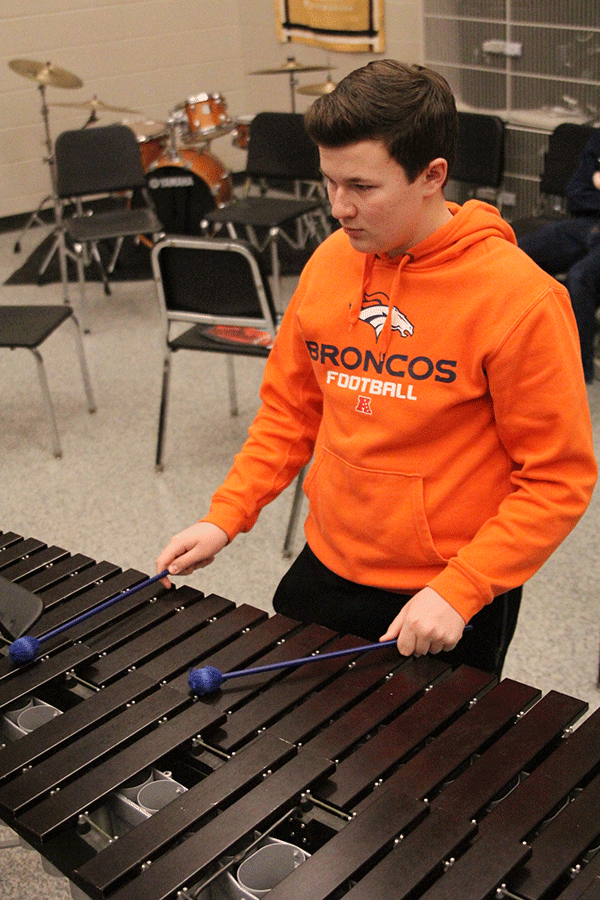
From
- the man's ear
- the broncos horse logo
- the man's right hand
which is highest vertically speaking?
the man's ear

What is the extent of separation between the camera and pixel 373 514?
5.44 ft

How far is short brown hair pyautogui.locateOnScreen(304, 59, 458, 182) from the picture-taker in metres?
1.35

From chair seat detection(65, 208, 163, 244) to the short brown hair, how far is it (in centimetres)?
386

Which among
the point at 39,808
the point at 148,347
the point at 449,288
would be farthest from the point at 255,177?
the point at 39,808

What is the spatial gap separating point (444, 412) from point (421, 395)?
0.04 m

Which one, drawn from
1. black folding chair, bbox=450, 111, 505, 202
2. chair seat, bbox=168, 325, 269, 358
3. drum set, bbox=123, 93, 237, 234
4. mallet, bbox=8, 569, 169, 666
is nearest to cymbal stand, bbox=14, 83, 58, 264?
drum set, bbox=123, 93, 237, 234

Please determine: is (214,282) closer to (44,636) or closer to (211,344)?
(211,344)

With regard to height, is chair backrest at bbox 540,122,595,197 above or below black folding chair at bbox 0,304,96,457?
above

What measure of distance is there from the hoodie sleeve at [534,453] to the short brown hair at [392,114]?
11.3 inches

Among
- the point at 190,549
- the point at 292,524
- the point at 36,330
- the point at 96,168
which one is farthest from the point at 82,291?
the point at 190,549

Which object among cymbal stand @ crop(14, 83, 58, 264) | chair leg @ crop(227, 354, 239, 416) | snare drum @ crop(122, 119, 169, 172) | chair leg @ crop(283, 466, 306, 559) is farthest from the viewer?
snare drum @ crop(122, 119, 169, 172)

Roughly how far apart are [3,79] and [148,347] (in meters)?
3.14

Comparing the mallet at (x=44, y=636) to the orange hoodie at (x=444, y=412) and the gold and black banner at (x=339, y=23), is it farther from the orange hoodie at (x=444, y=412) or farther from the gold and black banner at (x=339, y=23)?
the gold and black banner at (x=339, y=23)

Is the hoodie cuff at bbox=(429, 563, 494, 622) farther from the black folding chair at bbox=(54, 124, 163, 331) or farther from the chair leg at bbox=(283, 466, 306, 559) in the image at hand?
the black folding chair at bbox=(54, 124, 163, 331)
